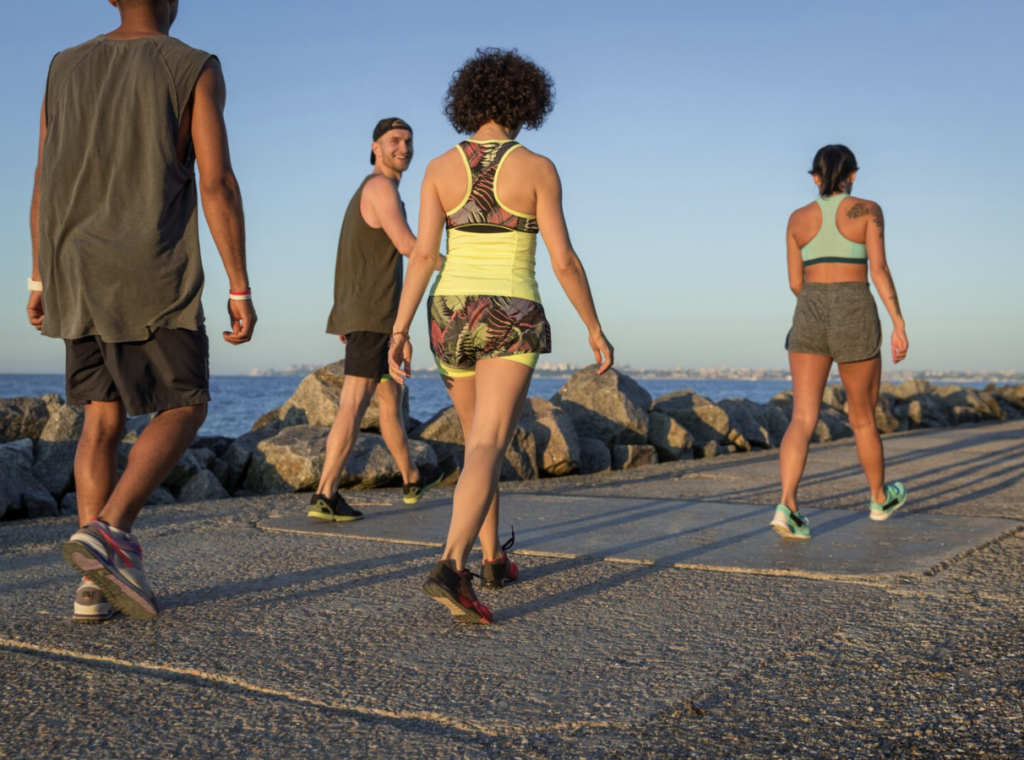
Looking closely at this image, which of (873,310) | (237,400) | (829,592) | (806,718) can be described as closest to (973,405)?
(873,310)

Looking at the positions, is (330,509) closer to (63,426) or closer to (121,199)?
(121,199)

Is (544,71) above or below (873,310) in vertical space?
above

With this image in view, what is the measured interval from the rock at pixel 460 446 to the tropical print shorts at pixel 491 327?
142 inches

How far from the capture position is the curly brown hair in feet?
10.5

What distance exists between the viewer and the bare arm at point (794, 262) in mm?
4836

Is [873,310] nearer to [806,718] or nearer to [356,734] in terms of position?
[806,718]

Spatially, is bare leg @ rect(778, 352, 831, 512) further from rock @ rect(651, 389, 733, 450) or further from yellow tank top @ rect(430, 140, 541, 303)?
rock @ rect(651, 389, 733, 450)

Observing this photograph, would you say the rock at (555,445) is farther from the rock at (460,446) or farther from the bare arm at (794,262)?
the bare arm at (794,262)

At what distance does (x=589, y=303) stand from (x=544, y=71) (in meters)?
0.83

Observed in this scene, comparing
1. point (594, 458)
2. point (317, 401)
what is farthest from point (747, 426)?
point (317, 401)

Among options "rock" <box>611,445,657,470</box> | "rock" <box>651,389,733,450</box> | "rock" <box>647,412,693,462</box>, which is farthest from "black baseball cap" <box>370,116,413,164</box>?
"rock" <box>651,389,733,450</box>

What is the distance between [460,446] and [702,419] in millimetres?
3602

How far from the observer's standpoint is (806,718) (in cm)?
211

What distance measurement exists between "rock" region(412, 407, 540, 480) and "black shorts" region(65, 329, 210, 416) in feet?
12.5
